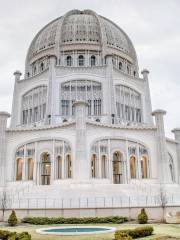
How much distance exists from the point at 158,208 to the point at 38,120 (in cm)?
2634

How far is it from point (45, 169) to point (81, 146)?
23.0 ft

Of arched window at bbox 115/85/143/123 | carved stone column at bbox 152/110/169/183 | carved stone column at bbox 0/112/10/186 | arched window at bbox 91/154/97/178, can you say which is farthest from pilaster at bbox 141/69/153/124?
carved stone column at bbox 0/112/10/186

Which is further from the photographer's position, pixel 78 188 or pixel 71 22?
pixel 71 22

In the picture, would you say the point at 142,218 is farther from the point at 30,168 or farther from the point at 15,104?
the point at 15,104

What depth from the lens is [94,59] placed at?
54.0 meters

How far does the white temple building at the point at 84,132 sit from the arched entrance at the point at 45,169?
5.5 inches

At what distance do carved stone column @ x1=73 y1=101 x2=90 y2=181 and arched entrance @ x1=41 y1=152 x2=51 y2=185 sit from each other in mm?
5486

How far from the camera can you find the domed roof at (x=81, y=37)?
177ft

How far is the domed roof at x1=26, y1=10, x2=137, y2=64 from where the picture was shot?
53.8 m

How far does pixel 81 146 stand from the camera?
114 feet

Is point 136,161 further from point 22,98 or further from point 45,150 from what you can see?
point 22,98

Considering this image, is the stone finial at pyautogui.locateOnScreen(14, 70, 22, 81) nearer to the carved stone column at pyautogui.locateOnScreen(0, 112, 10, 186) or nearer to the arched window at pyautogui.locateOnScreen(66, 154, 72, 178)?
the carved stone column at pyautogui.locateOnScreen(0, 112, 10, 186)

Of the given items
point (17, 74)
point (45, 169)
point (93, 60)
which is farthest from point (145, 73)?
point (45, 169)

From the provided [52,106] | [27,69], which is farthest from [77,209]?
[27,69]
